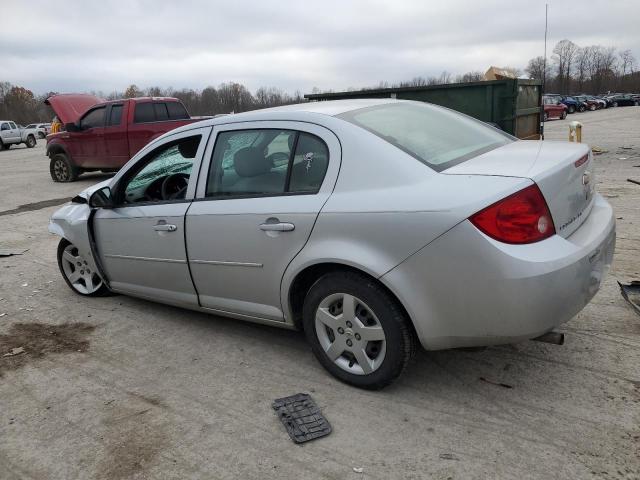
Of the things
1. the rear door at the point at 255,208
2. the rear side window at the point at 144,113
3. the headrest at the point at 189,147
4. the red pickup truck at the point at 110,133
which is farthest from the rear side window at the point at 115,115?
the rear door at the point at 255,208

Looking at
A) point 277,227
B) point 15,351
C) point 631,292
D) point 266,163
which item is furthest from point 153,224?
point 631,292

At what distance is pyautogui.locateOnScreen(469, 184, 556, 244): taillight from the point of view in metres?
2.51

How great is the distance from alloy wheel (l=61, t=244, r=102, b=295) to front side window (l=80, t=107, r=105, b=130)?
893cm

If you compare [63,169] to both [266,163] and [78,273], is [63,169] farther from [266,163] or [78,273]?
[266,163]

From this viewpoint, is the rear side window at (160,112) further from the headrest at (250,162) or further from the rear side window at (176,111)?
the headrest at (250,162)

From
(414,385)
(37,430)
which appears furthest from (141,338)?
(414,385)

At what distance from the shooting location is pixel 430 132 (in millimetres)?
3346

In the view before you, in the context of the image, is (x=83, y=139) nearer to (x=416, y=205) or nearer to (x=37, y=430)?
(x=37, y=430)

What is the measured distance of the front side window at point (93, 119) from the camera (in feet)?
43.0

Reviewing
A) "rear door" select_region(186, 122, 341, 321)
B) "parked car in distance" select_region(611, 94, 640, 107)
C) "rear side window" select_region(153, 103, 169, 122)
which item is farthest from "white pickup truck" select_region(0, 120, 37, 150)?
"parked car in distance" select_region(611, 94, 640, 107)

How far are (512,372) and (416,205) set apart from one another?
1.30 metres

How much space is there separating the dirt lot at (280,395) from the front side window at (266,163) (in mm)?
1159

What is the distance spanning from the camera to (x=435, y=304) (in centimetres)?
270

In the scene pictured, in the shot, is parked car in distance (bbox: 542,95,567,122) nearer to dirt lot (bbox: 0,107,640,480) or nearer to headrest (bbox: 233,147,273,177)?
dirt lot (bbox: 0,107,640,480)
